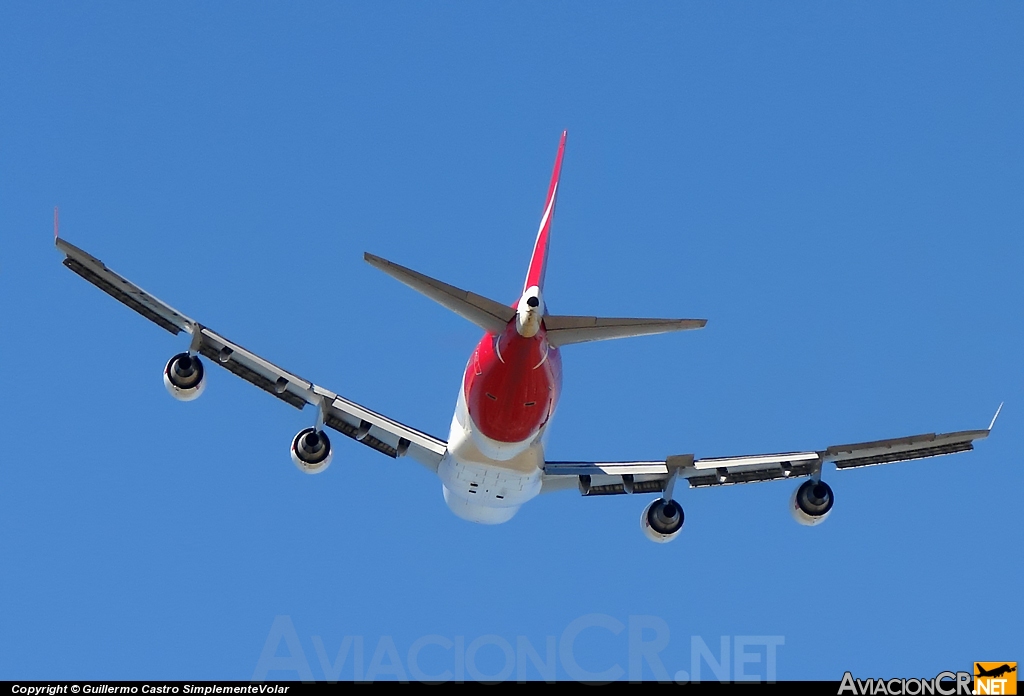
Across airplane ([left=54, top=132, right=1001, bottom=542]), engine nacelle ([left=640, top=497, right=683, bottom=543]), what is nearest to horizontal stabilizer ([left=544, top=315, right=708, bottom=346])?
airplane ([left=54, top=132, right=1001, bottom=542])

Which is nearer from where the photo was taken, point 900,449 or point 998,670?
point 998,670

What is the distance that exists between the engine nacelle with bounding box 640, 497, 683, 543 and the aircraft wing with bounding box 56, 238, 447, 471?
7265 millimetres

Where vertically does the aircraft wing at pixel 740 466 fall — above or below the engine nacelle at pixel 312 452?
above

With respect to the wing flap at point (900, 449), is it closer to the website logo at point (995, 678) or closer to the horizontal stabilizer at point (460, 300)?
the website logo at point (995, 678)

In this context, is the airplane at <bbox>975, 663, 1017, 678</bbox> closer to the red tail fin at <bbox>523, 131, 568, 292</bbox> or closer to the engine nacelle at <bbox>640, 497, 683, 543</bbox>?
the engine nacelle at <bbox>640, 497, 683, 543</bbox>

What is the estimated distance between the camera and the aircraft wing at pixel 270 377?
162 ft

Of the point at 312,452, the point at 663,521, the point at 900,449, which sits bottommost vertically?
the point at 312,452

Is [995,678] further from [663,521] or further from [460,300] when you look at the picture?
[460,300]

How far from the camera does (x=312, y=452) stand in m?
51.9

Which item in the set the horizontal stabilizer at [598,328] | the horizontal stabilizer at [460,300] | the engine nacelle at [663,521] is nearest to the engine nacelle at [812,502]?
the engine nacelle at [663,521]

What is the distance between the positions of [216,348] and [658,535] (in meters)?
15.6

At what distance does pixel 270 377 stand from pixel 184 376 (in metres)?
3.01

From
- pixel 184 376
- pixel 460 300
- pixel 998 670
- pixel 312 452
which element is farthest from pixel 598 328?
pixel 998 670

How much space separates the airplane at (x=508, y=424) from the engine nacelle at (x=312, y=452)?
3cm
